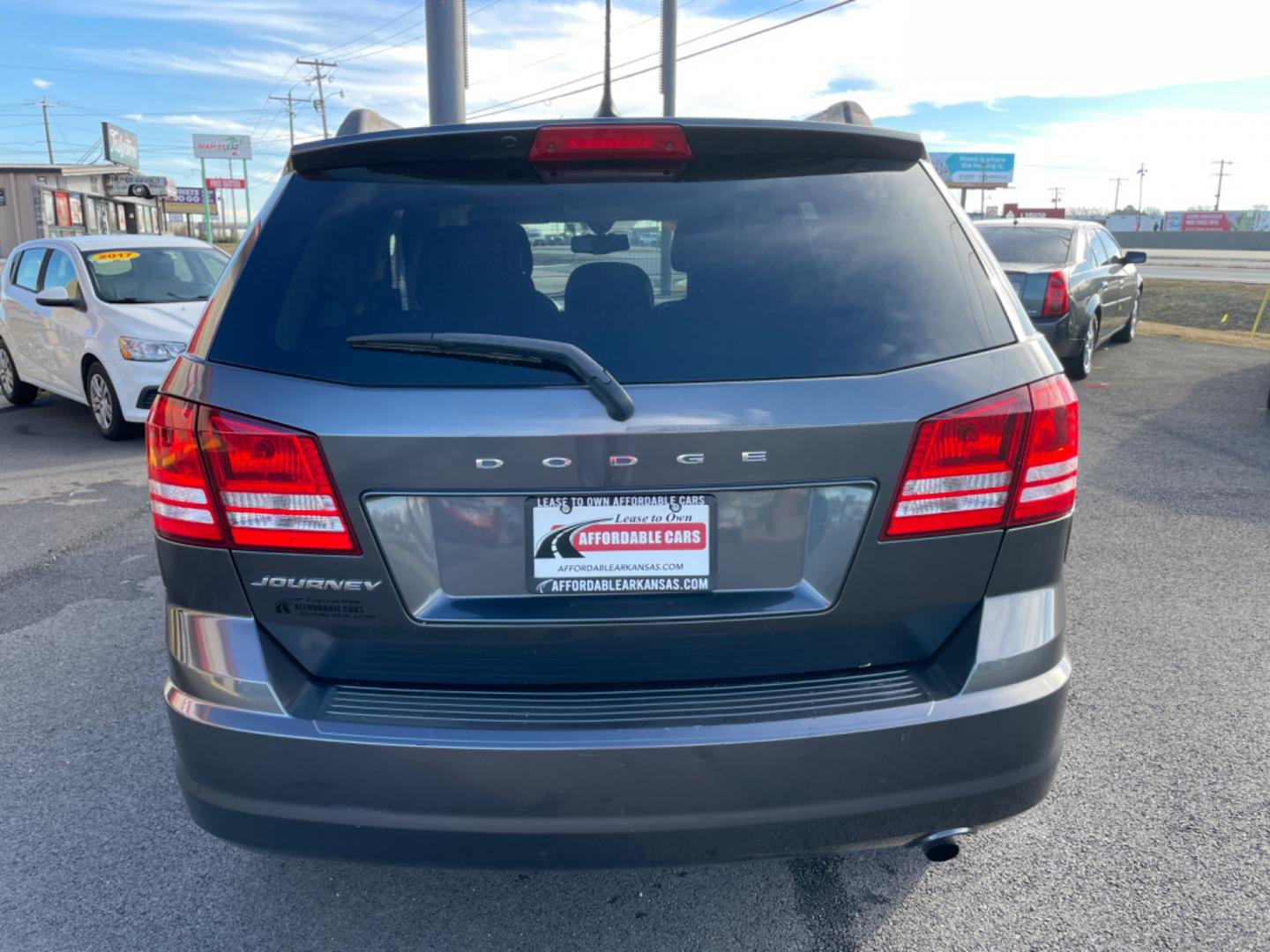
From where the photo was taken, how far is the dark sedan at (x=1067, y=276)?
9891 millimetres

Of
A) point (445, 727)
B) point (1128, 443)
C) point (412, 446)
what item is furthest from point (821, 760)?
point (1128, 443)

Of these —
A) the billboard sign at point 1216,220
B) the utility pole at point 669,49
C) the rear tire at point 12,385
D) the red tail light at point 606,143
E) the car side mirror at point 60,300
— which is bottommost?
the rear tire at point 12,385

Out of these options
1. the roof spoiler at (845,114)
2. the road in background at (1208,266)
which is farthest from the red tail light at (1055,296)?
the road in background at (1208,266)

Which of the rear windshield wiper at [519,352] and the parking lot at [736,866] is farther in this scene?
the parking lot at [736,866]

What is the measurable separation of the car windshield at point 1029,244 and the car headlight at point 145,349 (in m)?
7.86

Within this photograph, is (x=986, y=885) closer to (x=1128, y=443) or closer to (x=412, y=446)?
(x=412, y=446)

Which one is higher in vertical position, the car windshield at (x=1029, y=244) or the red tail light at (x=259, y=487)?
the car windshield at (x=1029, y=244)

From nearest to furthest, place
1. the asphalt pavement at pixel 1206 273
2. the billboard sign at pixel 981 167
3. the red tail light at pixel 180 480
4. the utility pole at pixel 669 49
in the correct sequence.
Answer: the red tail light at pixel 180 480 → the utility pole at pixel 669 49 → the asphalt pavement at pixel 1206 273 → the billboard sign at pixel 981 167

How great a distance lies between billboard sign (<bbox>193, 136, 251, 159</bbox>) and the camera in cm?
5753

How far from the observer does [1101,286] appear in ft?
37.4

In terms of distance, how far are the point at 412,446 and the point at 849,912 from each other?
1.58 metres

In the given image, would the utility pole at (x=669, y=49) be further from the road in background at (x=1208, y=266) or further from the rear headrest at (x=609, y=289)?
the rear headrest at (x=609, y=289)

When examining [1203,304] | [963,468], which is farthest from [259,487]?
[1203,304]

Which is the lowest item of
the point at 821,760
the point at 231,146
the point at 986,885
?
the point at 986,885
